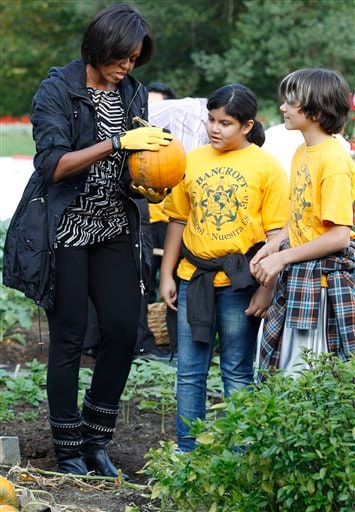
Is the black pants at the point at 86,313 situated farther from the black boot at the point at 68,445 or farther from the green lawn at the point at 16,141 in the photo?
the green lawn at the point at 16,141

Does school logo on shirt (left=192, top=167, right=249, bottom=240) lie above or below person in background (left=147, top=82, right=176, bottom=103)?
below

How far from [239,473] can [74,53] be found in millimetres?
32536

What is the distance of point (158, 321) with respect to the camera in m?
8.45

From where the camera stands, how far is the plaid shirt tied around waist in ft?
14.0

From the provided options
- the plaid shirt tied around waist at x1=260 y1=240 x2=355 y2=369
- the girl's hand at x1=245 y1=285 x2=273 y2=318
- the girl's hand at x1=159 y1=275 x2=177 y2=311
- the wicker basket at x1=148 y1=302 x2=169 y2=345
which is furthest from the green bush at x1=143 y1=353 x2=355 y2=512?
the wicker basket at x1=148 y1=302 x2=169 y2=345

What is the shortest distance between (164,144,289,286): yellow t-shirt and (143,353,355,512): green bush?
1.28 meters

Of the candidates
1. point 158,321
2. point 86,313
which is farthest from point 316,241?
point 158,321

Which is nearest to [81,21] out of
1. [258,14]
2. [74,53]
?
[74,53]

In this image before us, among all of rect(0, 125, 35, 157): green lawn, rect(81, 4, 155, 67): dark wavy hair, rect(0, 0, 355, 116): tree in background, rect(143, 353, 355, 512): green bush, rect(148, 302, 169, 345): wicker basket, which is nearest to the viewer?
rect(143, 353, 355, 512): green bush

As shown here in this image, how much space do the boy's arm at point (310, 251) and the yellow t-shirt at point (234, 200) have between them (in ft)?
0.98

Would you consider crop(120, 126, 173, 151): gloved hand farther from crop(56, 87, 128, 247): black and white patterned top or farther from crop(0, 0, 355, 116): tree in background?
crop(0, 0, 355, 116): tree in background

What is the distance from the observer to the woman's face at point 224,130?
4660 millimetres

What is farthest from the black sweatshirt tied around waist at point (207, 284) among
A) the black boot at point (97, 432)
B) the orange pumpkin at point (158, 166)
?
the black boot at point (97, 432)

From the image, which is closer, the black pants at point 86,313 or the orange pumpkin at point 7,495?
the orange pumpkin at point 7,495
